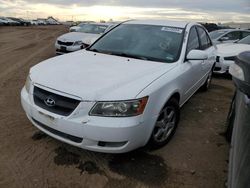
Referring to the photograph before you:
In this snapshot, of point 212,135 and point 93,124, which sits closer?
point 93,124

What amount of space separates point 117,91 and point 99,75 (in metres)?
0.46

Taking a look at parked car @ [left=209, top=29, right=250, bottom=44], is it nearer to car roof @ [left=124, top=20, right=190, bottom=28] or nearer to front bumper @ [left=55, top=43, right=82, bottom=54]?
front bumper @ [left=55, top=43, right=82, bottom=54]

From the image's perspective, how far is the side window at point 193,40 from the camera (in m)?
4.69

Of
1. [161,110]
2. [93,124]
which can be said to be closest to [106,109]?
[93,124]

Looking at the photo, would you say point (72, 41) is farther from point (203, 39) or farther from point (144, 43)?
point (144, 43)

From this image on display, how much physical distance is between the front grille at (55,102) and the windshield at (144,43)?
1.46m

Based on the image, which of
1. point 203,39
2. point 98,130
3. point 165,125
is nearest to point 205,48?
point 203,39

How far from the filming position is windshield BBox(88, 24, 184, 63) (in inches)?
167

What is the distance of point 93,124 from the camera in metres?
3.00

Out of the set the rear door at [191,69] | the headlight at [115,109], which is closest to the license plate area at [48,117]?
the headlight at [115,109]

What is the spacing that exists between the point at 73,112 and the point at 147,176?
1.10 meters

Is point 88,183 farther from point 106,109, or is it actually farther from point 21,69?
point 21,69

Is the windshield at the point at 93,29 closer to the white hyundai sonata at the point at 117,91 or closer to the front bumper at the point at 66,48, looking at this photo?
the front bumper at the point at 66,48

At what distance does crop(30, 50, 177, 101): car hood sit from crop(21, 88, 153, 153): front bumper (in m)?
0.23
